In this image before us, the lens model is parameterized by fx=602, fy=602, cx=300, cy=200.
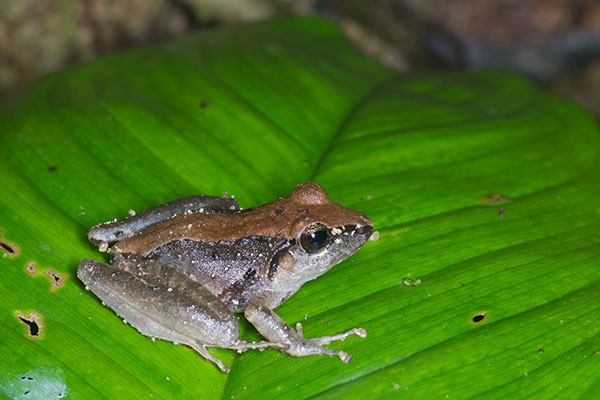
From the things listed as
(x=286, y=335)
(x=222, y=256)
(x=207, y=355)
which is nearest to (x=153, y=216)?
(x=222, y=256)

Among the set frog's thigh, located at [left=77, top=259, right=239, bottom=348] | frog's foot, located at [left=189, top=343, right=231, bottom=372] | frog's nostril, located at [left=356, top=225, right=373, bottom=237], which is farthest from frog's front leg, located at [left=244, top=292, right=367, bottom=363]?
frog's nostril, located at [left=356, top=225, right=373, bottom=237]

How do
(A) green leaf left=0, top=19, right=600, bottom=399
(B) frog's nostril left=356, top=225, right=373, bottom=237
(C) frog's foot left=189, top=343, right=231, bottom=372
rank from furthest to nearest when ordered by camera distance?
(B) frog's nostril left=356, top=225, right=373, bottom=237 → (C) frog's foot left=189, top=343, right=231, bottom=372 → (A) green leaf left=0, top=19, right=600, bottom=399

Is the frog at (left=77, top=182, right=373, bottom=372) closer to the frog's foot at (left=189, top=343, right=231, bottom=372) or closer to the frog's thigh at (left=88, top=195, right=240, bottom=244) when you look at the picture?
the frog's thigh at (left=88, top=195, right=240, bottom=244)

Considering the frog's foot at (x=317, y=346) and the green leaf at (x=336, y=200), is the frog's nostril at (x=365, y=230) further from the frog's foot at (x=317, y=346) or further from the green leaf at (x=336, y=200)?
the frog's foot at (x=317, y=346)

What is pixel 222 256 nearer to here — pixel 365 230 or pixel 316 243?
pixel 316 243

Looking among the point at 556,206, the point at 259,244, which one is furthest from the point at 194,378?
the point at 556,206

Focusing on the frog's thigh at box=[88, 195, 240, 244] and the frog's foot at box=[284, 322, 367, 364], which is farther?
the frog's thigh at box=[88, 195, 240, 244]

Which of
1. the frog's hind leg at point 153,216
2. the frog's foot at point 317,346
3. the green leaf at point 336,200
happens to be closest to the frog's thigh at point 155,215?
the frog's hind leg at point 153,216
